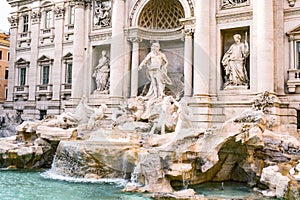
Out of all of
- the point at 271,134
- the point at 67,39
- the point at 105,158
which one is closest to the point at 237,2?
the point at 271,134

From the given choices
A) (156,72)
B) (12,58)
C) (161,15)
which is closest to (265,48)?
(156,72)

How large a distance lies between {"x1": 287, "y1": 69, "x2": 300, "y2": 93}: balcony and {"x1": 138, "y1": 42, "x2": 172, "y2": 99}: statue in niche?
5611 mm

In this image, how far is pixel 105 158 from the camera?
12883 mm

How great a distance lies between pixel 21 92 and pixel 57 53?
4104 millimetres

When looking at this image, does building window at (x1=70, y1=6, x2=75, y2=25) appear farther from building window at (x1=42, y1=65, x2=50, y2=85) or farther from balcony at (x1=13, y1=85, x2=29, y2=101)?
balcony at (x1=13, y1=85, x2=29, y2=101)

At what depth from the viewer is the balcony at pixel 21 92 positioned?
971 inches

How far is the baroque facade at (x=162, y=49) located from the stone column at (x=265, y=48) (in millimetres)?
40

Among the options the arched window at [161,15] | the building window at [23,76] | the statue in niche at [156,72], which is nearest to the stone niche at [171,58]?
the arched window at [161,15]

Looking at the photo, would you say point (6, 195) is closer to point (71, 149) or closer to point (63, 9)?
point (71, 149)

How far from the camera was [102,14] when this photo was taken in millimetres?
20797

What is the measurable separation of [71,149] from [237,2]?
31.3 feet

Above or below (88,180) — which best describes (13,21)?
above

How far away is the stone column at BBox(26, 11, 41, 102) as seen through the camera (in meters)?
24.2

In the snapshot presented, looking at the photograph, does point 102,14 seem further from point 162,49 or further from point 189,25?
point 189,25
